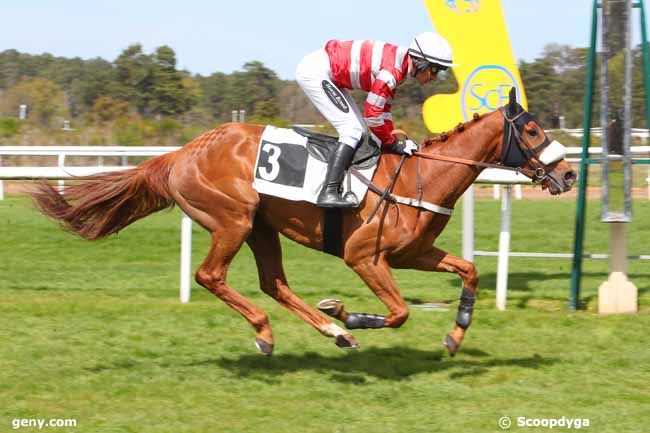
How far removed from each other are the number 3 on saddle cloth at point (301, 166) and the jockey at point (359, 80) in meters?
0.08

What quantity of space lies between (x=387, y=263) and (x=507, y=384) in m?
0.94

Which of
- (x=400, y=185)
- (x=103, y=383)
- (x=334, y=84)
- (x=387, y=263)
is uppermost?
(x=334, y=84)

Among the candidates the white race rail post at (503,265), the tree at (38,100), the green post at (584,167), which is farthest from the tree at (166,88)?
the green post at (584,167)

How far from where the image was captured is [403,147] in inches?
223

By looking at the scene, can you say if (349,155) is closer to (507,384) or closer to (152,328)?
(507,384)

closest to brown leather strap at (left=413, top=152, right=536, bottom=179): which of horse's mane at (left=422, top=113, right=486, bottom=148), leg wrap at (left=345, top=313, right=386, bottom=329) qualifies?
horse's mane at (left=422, top=113, right=486, bottom=148)

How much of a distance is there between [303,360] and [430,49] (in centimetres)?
196

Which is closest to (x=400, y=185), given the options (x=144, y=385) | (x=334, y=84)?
(x=334, y=84)

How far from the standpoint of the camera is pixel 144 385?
5211 millimetres

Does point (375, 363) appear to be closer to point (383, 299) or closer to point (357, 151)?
point (383, 299)
